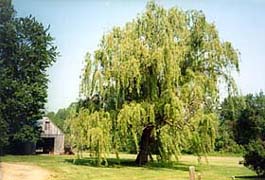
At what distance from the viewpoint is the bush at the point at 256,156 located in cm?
1044

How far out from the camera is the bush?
1044cm

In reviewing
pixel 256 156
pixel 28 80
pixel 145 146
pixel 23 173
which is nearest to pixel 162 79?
pixel 145 146

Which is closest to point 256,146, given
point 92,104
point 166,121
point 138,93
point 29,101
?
point 166,121

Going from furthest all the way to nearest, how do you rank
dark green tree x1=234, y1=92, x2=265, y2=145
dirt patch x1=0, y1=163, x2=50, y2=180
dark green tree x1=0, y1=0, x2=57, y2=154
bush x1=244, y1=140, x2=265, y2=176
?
1. dark green tree x1=234, y1=92, x2=265, y2=145
2. bush x1=244, y1=140, x2=265, y2=176
3. dark green tree x1=0, y1=0, x2=57, y2=154
4. dirt patch x1=0, y1=163, x2=50, y2=180

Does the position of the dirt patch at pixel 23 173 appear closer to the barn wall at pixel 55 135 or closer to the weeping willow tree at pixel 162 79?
the weeping willow tree at pixel 162 79

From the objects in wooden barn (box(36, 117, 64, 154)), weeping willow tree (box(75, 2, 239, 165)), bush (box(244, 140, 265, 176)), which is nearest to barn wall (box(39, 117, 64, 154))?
wooden barn (box(36, 117, 64, 154))

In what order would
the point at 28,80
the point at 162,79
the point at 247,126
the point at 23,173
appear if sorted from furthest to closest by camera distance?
the point at 247,126, the point at 28,80, the point at 162,79, the point at 23,173

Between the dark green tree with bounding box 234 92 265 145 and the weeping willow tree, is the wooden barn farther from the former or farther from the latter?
Result: the weeping willow tree

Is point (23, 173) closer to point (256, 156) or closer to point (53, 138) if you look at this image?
point (256, 156)

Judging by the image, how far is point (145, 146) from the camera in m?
13.0

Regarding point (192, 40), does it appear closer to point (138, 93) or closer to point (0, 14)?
point (138, 93)

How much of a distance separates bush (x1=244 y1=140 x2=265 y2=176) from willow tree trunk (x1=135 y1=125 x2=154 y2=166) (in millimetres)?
2843

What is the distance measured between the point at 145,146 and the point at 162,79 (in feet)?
6.67

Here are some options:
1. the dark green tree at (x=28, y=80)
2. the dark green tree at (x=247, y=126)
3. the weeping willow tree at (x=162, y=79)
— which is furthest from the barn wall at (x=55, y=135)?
the weeping willow tree at (x=162, y=79)
